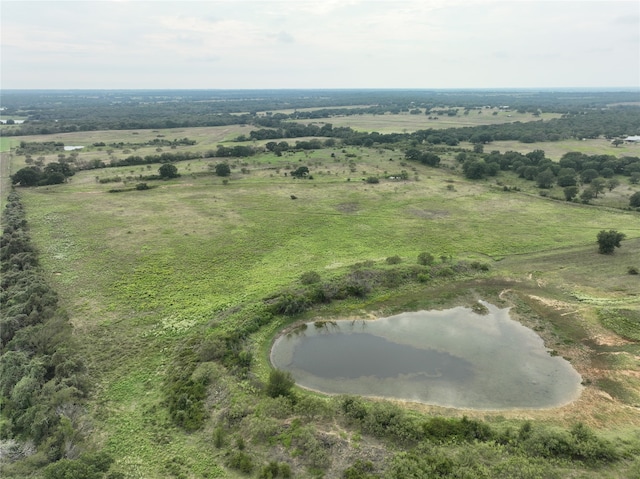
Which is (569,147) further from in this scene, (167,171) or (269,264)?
(167,171)

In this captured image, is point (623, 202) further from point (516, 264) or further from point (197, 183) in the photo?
point (197, 183)

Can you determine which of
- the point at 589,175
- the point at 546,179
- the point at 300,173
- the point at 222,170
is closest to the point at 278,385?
the point at 300,173

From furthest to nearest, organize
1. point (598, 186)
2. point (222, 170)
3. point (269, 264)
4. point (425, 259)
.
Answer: point (222, 170) < point (598, 186) < point (269, 264) < point (425, 259)

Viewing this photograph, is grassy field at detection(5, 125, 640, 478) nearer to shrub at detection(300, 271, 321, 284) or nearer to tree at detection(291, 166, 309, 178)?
shrub at detection(300, 271, 321, 284)

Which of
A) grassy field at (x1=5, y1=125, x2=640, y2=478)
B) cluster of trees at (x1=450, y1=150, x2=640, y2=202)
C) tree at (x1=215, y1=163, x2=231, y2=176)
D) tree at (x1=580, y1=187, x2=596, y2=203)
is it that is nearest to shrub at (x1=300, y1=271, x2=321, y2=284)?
grassy field at (x1=5, y1=125, x2=640, y2=478)

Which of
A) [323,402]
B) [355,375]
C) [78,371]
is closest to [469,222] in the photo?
[355,375]

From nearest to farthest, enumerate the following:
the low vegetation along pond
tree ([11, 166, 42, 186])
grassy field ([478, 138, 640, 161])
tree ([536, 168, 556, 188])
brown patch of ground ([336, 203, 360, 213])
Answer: the low vegetation along pond → brown patch of ground ([336, 203, 360, 213]) → tree ([11, 166, 42, 186]) → tree ([536, 168, 556, 188]) → grassy field ([478, 138, 640, 161])
